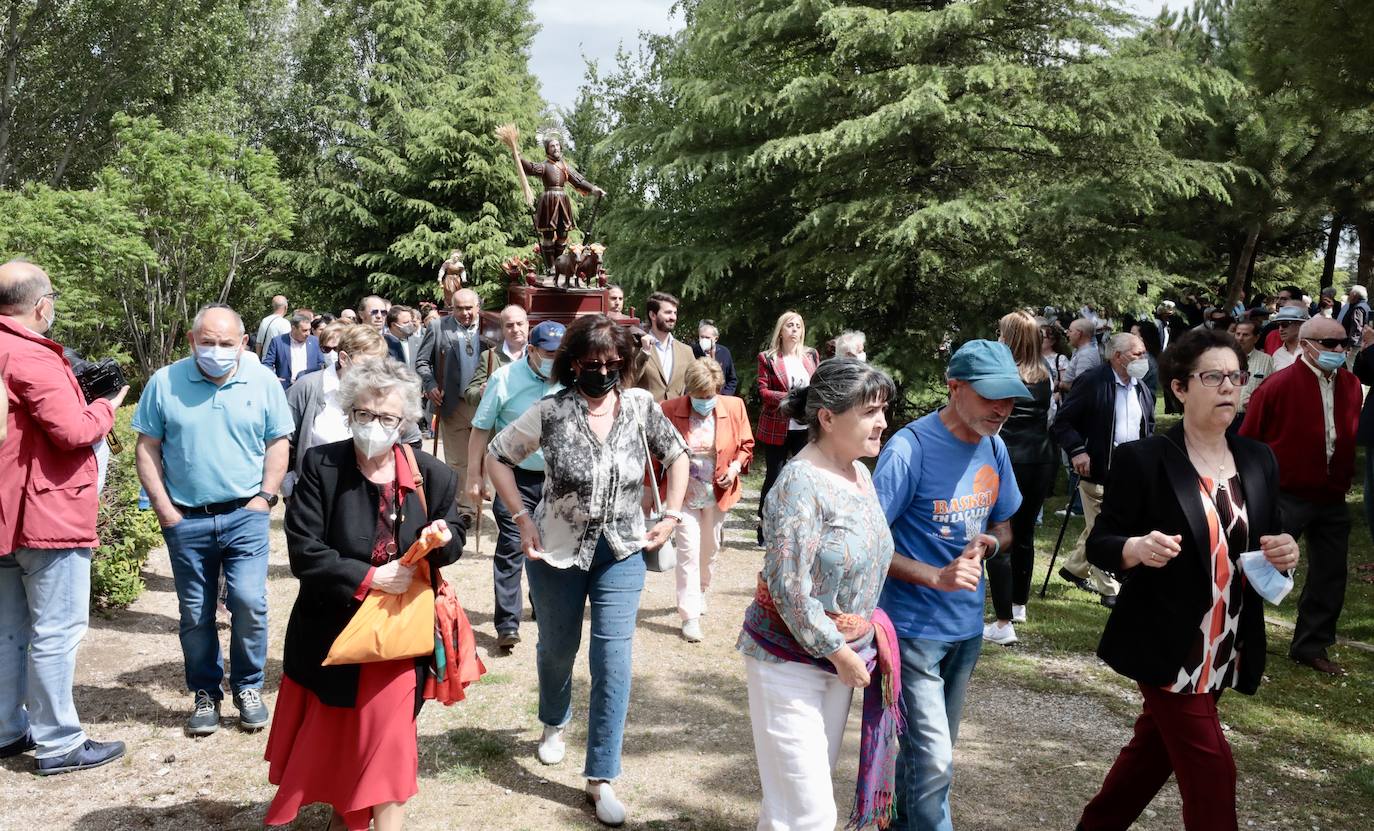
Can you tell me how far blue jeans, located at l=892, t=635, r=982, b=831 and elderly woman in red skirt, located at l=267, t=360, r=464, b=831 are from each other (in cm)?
151

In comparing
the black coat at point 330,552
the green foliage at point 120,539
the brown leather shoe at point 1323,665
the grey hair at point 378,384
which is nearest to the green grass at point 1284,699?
the brown leather shoe at point 1323,665

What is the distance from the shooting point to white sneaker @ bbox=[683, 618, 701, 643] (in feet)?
21.4

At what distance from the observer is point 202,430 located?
470 centimetres

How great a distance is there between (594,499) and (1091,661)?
12.4 ft

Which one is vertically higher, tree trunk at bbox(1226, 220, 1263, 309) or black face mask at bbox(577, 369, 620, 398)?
tree trunk at bbox(1226, 220, 1263, 309)

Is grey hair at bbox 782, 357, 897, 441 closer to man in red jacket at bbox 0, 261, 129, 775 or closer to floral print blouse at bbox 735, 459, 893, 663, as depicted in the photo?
floral print blouse at bbox 735, 459, 893, 663

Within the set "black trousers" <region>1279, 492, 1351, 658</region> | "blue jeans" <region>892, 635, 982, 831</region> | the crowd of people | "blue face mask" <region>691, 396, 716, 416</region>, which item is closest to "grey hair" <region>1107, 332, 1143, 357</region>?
the crowd of people

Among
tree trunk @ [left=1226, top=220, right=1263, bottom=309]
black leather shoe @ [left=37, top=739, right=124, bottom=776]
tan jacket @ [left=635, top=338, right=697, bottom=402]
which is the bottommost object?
black leather shoe @ [left=37, top=739, right=124, bottom=776]

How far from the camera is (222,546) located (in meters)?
4.79

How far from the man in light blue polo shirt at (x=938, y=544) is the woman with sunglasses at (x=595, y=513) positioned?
3.76 feet

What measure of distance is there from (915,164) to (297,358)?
379 inches

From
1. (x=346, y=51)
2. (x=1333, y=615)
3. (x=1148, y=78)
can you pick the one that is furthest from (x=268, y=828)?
(x=346, y=51)

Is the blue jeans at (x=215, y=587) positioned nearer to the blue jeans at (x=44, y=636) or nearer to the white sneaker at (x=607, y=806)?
the blue jeans at (x=44, y=636)

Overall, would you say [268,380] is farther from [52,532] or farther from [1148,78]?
[1148,78]
